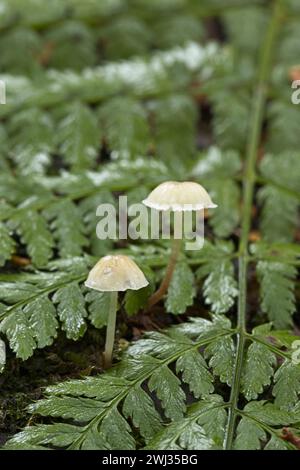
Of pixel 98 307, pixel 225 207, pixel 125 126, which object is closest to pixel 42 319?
pixel 98 307

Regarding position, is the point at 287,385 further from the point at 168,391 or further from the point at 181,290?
the point at 181,290

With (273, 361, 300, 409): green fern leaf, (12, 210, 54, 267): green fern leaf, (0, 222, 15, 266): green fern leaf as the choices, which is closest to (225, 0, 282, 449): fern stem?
(273, 361, 300, 409): green fern leaf

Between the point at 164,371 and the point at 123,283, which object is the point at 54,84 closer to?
the point at 123,283

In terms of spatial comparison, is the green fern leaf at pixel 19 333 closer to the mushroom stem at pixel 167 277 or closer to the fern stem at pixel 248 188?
the mushroom stem at pixel 167 277

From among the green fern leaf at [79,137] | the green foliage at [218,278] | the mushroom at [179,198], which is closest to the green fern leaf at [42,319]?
the mushroom at [179,198]

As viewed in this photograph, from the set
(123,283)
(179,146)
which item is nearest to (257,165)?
(179,146)

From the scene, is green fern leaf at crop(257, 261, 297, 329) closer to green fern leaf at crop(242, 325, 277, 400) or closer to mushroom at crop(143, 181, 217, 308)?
green fern leaf at crop(242, 325, 277, 400)
